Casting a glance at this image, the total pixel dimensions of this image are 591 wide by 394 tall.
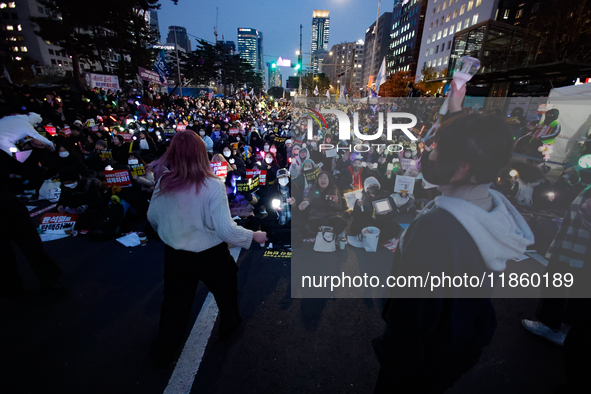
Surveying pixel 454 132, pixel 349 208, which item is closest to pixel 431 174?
pixel 454 132

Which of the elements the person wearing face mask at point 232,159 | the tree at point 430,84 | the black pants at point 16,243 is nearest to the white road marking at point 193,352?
the black pants at point 16,243

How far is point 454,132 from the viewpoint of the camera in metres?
→ 1.25

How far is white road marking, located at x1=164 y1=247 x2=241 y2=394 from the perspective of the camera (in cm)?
253

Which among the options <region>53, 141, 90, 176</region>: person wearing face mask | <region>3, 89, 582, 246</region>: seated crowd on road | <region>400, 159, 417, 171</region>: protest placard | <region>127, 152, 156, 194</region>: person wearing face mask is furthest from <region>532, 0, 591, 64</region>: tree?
<region>53, 141, 90, 176</region>: person wearing face mask

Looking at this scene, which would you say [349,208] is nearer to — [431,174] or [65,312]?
[431,174]

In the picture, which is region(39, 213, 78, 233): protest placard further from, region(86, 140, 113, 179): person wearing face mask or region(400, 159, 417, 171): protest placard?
region(400, 159, 417, 171): protest placard

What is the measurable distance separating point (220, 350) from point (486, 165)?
312 cm

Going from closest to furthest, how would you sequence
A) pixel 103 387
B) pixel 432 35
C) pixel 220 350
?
pixel 103 387, pixel 220 350, pixel 432 35

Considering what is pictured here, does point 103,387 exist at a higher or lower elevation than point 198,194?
lower

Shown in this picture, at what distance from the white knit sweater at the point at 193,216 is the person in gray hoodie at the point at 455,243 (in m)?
1.57

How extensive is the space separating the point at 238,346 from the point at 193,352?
0.50 meters

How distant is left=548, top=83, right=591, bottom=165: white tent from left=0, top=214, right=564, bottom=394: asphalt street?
10.6 metres

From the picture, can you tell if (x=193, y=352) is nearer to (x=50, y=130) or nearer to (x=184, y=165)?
(x=184, y=165)

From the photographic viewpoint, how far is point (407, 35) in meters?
78.3
